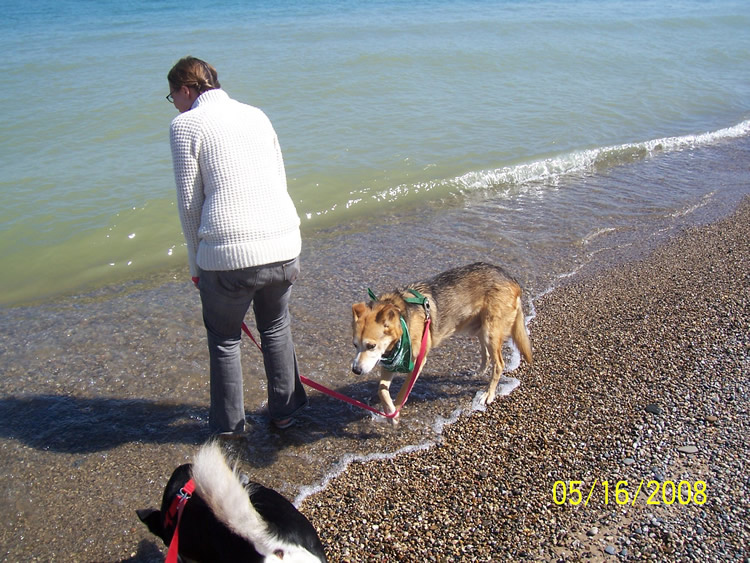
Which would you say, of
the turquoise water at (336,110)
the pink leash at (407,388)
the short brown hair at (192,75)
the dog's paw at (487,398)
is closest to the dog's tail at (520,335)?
the dog's paw at (487,398)

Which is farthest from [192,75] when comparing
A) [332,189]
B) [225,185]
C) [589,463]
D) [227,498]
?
[332,189]

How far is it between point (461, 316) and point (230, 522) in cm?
315

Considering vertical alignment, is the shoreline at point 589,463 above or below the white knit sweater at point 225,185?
below

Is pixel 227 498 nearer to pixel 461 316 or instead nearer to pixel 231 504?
pixel 231 504

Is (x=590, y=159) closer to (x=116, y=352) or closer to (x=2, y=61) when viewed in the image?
(x=116, y=352)

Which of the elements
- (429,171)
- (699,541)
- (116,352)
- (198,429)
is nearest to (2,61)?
(429,171)

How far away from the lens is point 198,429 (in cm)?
477

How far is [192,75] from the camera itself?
3.85m

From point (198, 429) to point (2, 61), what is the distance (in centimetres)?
1941

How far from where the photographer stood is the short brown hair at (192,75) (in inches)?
151

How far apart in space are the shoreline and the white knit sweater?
68.7 inches

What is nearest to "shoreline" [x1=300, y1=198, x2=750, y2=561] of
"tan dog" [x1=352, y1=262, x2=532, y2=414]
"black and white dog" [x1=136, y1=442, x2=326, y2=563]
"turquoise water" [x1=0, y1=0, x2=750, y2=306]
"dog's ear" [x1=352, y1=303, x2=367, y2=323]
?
"tan dog" [x1=352, y1=262, x2=532, y2=414]
